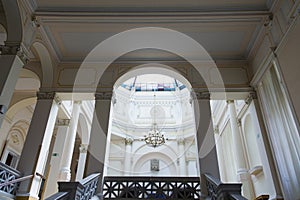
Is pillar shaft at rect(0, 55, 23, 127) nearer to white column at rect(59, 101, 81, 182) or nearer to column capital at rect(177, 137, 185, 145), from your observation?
white column at rect(59, 101, 81, 182)

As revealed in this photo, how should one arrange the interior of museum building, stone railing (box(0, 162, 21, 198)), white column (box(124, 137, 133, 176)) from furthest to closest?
white column (box(124, 137, 133, 176)) < the interior of museum building < stone railing (box(0, 162, 21, 198))

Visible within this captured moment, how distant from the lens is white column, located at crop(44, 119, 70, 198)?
8.16 metres

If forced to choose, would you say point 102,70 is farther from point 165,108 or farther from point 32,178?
point 165,108

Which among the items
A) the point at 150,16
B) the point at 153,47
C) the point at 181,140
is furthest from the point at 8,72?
the point at 181,140

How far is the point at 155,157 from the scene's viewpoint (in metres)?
16.2

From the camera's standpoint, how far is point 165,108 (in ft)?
55.5

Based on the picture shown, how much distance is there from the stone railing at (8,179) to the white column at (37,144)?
209mm

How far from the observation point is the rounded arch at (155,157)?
15766 millimetres

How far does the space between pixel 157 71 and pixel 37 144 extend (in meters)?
4.29

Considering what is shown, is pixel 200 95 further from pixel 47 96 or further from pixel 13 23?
pixel 13 23

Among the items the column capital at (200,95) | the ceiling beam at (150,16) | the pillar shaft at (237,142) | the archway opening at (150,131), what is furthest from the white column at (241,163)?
the archway opening at (150,131)

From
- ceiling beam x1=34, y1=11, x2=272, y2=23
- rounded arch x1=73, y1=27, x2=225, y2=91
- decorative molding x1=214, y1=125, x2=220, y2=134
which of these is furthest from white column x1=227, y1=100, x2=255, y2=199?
ceiling beam x1=34, y1=11, x2=272, y2=23

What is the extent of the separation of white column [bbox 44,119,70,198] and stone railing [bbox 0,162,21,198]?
2.48m

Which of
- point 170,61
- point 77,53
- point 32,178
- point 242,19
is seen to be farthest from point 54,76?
point 242,19
